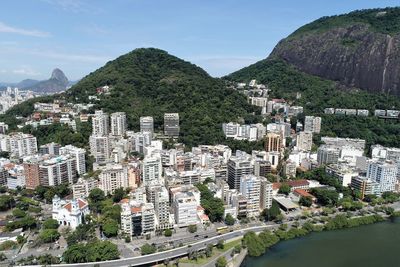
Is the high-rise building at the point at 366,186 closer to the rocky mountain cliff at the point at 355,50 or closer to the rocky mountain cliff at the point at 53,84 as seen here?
the rocky mountain cliff at the point at 355,50

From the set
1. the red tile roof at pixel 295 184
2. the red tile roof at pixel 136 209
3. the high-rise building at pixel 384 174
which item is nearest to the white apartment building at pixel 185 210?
the red tile roof at pixel 136 209

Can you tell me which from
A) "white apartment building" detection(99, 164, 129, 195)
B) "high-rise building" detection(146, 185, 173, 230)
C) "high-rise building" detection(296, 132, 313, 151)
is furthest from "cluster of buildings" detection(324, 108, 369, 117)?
"high-rise building" detection(146, 185, 173, 230)

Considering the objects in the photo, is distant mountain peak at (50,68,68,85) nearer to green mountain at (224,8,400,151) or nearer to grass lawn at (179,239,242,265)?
green mountain at (224,8,400,151)

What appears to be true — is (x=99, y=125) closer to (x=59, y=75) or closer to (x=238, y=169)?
(x=238, y=169)

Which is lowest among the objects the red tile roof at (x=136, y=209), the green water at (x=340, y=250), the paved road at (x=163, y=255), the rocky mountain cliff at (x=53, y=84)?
the green water at (x=340, y=250)

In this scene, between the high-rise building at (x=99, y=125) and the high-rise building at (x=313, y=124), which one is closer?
the high-rise building at (x=99, y=125)

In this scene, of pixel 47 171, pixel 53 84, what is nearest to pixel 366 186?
pixel 47 171

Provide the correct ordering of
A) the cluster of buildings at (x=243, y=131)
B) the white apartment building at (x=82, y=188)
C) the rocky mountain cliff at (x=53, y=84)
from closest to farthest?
1. the white apartment building at (x=82, y=188)
2. the cluster of buildings at (x=243, y=131)
3. the rocky mountain cliff at (x=53, y=84)
